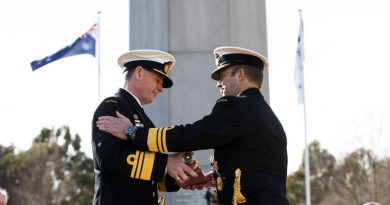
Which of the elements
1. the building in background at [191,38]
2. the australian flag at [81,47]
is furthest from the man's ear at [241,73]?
the australian flag at [81,47]

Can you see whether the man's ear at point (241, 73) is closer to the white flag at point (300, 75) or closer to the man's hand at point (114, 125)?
the man's hand at point (114, 125)

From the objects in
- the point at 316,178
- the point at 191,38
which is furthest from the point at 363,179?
the point at 191,38

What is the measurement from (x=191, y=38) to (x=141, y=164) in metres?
4.93

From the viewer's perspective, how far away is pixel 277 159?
4.58 m

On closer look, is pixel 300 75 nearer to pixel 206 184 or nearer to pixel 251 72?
pixel 206 184

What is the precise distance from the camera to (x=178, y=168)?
4543mm

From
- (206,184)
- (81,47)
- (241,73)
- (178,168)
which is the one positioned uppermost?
(81,47)

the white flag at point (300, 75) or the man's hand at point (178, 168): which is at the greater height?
the white flag at point (300, 75)

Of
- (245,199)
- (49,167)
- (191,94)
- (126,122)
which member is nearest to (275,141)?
(245,199)

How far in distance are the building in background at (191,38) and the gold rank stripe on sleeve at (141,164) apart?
4567 millimetres

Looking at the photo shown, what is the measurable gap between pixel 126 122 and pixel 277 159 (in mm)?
951

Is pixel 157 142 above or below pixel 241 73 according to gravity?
below

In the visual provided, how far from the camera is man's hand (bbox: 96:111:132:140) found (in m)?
4.46

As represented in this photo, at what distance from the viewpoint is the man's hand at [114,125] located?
14.6 ft
